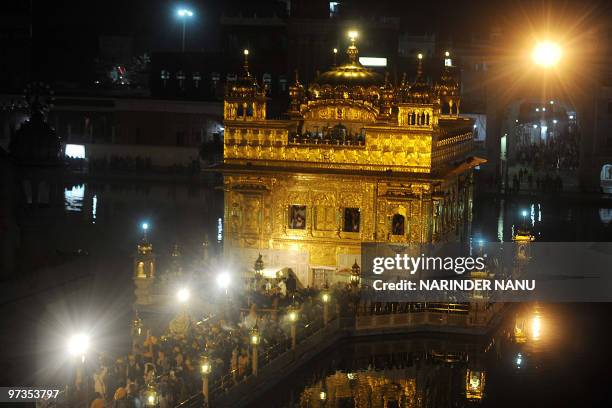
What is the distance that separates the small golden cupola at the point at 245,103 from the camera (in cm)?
2930

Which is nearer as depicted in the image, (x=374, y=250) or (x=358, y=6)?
(x=374, y=250)

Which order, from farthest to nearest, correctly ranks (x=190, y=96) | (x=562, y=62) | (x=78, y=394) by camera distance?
(x=190, y=96) → (x=562, y=62) → (x=78, y=394)

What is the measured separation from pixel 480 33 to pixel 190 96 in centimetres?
1778

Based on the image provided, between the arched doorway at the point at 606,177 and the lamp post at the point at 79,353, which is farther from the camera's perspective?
the arched doorway at the point at 606,177

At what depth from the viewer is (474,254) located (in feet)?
105

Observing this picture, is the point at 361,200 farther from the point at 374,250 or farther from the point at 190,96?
the point at 190,96

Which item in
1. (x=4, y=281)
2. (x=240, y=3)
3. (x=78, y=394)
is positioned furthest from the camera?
(x=240, y=3)

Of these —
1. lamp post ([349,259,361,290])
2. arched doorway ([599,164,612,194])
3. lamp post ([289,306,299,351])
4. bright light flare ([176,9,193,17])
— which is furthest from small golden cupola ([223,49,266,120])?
bright light flare ([176,9,193,17])

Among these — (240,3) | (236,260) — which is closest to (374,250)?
(236,260)

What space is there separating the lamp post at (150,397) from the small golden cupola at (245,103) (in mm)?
12665

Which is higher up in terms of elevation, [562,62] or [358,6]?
[358,6]

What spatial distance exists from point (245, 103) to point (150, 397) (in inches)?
521

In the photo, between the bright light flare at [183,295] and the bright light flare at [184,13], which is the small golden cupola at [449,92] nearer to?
the bright light flare at [183,295]

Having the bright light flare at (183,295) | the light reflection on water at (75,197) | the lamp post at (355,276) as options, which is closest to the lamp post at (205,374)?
the bright light flare at (183,295)
